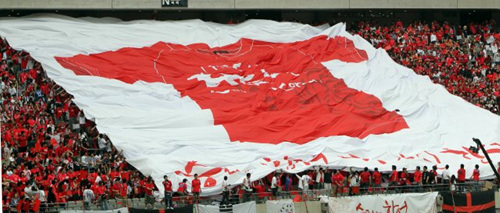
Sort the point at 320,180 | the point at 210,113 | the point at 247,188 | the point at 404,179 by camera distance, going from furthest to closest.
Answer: the point at 210,113 → the point at 404,179 → the point at 320,180 → the point at 247,188

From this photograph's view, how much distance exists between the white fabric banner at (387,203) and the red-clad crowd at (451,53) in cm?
1157

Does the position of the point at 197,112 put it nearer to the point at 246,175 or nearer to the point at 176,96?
the point at 176,96

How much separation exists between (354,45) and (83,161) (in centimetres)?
1593

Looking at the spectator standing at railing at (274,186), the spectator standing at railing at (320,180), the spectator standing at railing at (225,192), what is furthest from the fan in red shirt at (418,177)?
the spectator standing at railing at (225,192)

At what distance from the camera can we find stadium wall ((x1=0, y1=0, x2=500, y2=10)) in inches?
1462

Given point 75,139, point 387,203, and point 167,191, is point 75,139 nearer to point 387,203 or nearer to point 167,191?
point 167,191

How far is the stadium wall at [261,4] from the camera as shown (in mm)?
37125

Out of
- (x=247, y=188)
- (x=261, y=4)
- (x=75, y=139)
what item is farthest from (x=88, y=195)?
(x=261, y=4)

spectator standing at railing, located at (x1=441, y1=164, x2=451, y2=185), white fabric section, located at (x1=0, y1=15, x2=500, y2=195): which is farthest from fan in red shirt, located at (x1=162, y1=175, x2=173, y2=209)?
spectator standing at railing, located at (x1=441, y1=164, x2=451, y2=185)

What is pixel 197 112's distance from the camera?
2898 centimetres

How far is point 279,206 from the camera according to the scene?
912 inches

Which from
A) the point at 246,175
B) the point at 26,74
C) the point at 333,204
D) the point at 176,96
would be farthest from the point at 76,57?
the point at 333,204

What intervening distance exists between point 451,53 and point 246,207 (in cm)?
1871

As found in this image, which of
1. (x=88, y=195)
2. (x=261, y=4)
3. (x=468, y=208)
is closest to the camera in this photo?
(x=88, y=195)
